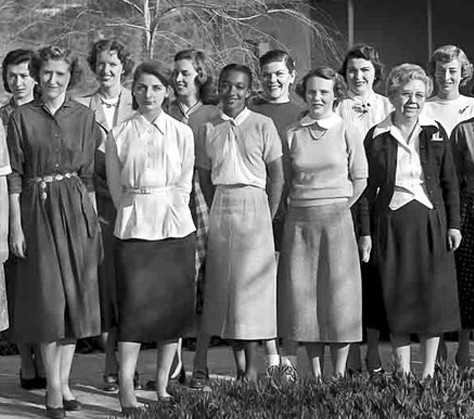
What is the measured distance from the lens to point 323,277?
681cm

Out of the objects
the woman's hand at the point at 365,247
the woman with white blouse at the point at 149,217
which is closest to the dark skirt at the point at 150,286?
the woman with white blouse at the point at 149,217

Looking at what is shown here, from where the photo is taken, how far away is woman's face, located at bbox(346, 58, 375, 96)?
7.64m

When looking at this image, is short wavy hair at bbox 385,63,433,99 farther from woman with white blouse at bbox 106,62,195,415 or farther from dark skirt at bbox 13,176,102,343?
dark skirt at bbox 13,176,102,343

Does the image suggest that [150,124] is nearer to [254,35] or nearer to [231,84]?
[231,84]

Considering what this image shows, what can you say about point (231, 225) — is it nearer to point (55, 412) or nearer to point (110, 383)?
point (110, 383)

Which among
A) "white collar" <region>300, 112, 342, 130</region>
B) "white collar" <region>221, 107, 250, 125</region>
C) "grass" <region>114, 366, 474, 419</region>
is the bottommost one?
"grass" <region>114, 366, 474, 419</region>

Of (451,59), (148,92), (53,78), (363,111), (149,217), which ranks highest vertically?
(451,59)

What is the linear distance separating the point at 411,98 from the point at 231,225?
4.29ft

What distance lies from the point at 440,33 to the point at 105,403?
44.1 feet

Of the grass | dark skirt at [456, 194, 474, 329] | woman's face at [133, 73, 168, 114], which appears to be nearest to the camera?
the grass

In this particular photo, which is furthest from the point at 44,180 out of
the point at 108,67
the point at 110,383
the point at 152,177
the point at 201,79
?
the point at 110,383

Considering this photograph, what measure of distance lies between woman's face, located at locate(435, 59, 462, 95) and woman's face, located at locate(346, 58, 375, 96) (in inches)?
17.3

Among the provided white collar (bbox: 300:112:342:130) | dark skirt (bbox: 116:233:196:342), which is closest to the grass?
dark skirt (bbox: 116:233:196:342)

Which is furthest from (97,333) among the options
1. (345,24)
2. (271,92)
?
(345,24)
